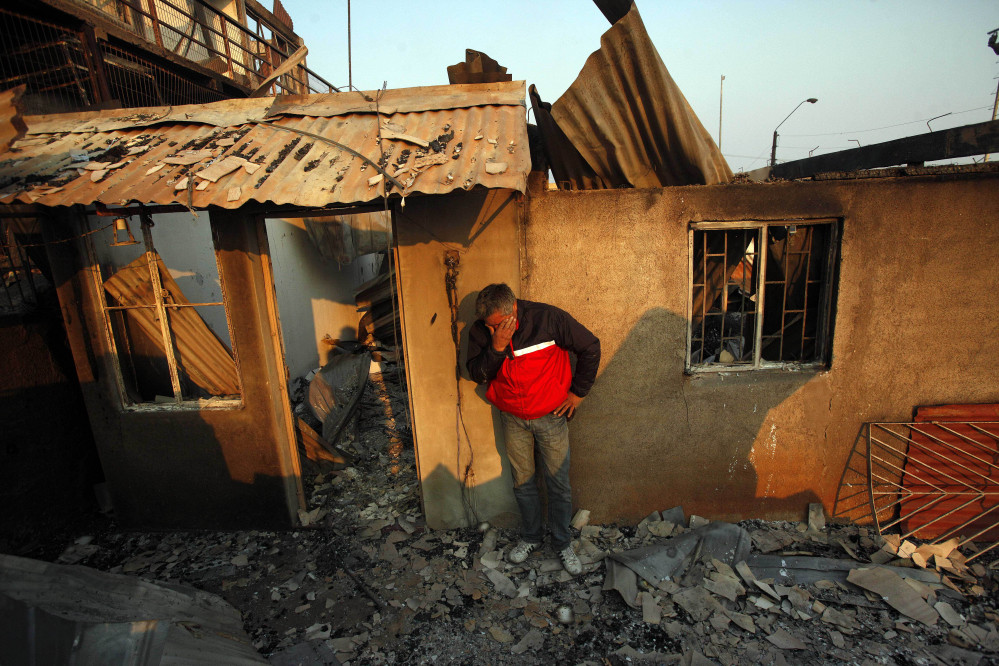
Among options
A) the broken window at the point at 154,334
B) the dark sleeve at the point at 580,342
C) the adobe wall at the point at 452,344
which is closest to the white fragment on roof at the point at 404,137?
the adobe wall at the point at 452,344

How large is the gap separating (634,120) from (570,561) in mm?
3505

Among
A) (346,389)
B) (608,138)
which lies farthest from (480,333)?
Answer: (346,389)

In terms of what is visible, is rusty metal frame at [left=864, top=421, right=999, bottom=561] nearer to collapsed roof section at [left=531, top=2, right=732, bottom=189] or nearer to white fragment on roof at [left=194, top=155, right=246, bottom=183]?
collapsed roof section at [left=531, top=2, right=732, bottom=189]

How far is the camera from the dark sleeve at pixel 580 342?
320 centimetres

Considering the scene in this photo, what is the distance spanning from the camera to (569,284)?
3486 millimetres

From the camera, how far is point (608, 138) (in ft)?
10.7

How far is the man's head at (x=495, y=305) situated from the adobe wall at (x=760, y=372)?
1.79 feet

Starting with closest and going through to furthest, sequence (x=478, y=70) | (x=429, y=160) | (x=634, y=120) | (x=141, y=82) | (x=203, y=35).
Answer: (x=429, y=160) → (x=634, y=120) → (x=478, y=70) → (x=141, y=82) → (x=203, y=35)

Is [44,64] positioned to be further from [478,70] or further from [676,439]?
[676,439]

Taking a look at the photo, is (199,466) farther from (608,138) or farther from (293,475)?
(608,138)

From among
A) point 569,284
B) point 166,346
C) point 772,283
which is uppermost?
point 569,284

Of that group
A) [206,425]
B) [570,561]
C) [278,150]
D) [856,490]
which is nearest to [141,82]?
[278,150]

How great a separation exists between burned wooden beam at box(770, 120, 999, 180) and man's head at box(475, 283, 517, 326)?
288cm

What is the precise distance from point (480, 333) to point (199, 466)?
3.03 m
